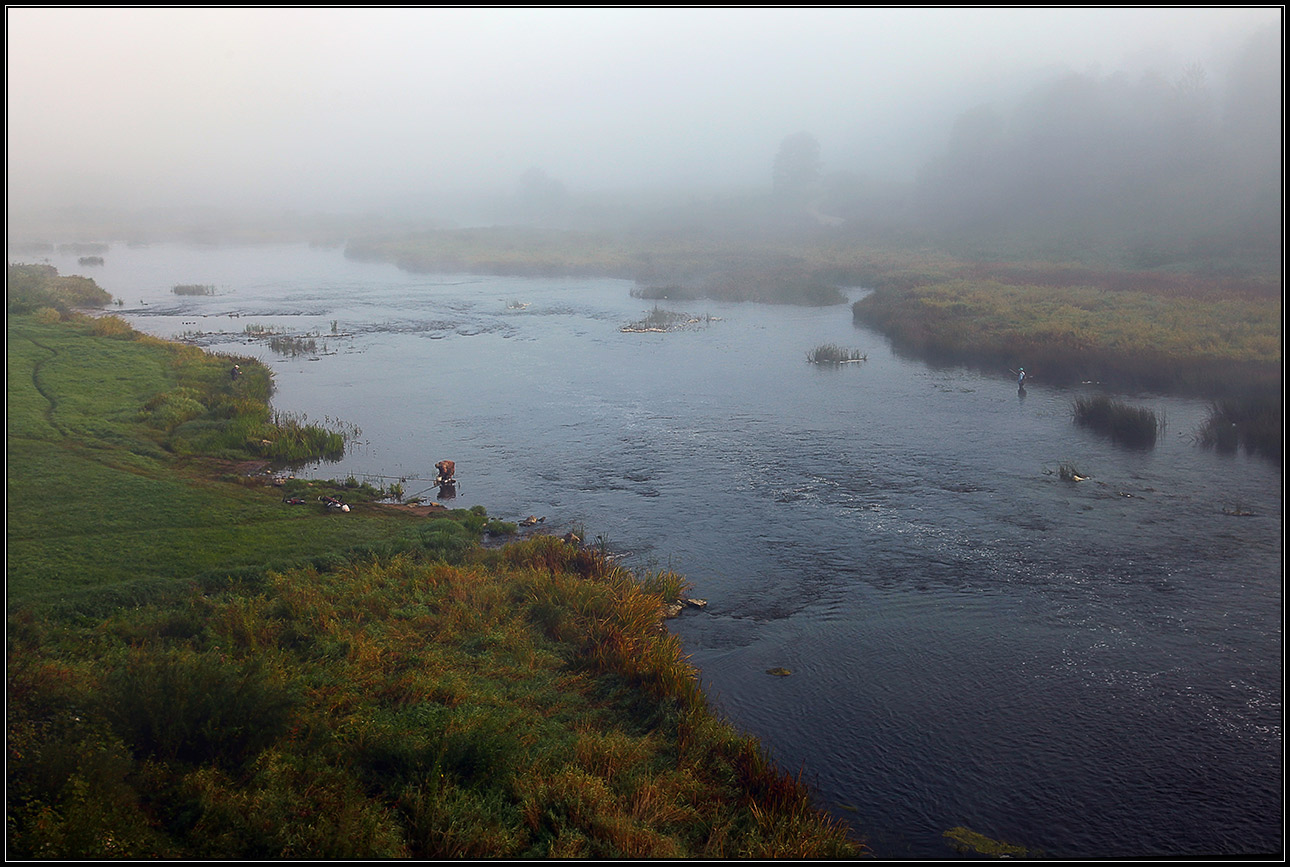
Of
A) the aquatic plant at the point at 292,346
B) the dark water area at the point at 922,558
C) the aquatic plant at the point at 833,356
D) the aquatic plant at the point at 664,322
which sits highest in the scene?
the aquatic plant at the point at 664,322

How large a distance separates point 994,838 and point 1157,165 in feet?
301

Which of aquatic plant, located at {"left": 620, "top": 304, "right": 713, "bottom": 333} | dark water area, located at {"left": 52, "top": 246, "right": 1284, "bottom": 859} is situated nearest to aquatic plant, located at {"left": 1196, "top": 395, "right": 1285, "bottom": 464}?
dark water area, located at {"left": 52, "top": 246, "right": 1284, "bottom": 859}

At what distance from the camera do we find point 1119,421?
25.4 m

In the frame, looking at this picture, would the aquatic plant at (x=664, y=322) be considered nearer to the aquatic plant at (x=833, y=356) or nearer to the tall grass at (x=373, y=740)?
the aquatic plant at (x=833, y=356)

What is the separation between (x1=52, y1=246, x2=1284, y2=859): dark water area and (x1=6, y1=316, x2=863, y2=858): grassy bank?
159 centimetres

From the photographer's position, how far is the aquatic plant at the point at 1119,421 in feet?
80.9

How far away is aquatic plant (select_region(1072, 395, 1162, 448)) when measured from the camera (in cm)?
2464

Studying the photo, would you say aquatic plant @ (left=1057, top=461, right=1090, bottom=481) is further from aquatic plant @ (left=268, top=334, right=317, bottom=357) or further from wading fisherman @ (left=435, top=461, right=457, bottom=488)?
aquatic plant @ (left=268, top=334, right=317, bottom=357)

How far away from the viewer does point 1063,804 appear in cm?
1046

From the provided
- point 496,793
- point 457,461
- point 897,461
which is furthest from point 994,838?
point 457,461

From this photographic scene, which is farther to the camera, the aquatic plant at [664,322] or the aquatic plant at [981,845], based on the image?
the aquatic plant at [664,322]

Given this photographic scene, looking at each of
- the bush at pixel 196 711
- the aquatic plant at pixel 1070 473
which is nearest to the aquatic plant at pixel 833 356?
the aquatic plant at pixel 1070 473

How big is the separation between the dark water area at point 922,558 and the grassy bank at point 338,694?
159 cm

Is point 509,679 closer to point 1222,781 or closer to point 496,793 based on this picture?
point 496,793
